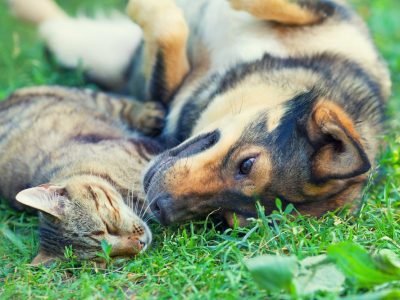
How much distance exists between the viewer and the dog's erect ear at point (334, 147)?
402 cm

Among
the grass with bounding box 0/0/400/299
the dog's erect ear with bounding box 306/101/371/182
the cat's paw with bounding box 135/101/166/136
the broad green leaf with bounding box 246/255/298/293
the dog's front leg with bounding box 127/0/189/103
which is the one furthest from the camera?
the cat's paw with bounding box 135/101/166/136

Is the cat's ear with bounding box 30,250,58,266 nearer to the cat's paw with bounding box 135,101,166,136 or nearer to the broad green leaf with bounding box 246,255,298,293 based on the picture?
the broad green leaf with bounding box 246,255,298,293

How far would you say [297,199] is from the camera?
4312 millimetres

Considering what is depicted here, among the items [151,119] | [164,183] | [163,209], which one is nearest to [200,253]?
[163,209]

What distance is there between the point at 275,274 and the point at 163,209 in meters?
1.02

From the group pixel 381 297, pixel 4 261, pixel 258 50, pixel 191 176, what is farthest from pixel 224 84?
pixel 381 297

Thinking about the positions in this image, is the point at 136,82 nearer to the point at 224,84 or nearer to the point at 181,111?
the point at 181,111

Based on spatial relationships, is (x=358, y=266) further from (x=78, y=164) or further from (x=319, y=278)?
(x=78, y=164)

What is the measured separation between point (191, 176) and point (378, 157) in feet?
5.49

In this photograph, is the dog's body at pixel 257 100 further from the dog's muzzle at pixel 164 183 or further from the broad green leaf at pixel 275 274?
the broad green leaf at pixel 275 274

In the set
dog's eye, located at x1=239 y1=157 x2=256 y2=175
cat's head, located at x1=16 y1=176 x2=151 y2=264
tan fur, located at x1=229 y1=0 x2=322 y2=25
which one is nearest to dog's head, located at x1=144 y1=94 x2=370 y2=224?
dog's eye, located at x1=239 y1=157 x2=256 y2=175

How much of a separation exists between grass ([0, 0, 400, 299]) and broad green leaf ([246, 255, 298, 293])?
0.10 m

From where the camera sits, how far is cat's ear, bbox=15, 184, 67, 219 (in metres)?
4.33

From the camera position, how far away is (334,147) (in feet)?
13.6
